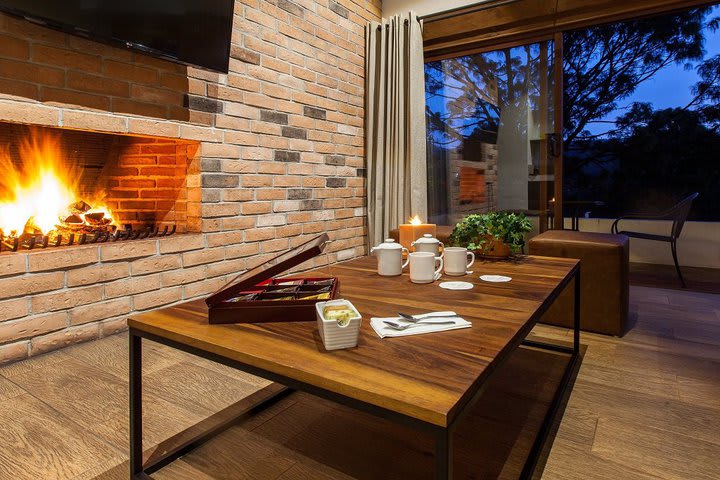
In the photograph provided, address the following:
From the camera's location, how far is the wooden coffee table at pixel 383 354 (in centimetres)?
65

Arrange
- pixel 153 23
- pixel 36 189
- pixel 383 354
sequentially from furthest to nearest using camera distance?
1. pixel 36 189
2. pixel 153 23
3. pixel 383 354

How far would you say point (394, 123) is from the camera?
356cm

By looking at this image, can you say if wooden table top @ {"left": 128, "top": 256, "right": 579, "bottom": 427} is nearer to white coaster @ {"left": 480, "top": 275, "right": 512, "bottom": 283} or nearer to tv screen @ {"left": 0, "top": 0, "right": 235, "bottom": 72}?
white coaster @ {"left": 480, "top": 275, "right": 512, "bottom": 283}

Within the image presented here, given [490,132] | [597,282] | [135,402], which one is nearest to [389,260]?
[135,402]

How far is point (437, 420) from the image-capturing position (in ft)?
1.94

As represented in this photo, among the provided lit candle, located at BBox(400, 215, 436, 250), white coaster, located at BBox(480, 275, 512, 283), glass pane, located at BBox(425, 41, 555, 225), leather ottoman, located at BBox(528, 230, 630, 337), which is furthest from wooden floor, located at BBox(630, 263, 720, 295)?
white coaster, located at BBox(480, 275, 512, 283)

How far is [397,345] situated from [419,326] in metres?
0.11

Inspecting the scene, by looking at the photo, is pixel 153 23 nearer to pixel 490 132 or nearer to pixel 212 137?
pixel 212 137

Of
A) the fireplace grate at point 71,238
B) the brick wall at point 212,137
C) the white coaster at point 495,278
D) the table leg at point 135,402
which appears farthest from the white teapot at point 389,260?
the fireplace grate at point 71,238

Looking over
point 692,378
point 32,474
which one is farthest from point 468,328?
point 692,378

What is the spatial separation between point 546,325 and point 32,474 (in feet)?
6.92

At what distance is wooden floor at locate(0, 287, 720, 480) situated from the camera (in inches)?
44.9

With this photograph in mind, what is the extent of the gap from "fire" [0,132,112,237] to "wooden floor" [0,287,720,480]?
71cm

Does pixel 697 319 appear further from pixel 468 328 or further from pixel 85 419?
pixel 85 419
